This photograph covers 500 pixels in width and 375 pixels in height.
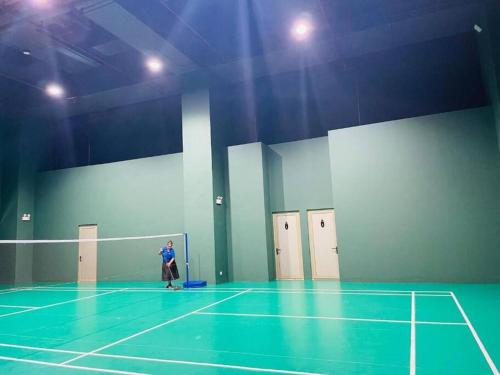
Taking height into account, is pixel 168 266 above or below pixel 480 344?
above

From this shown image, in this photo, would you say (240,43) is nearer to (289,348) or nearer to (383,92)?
(383,92)

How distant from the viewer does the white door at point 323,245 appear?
12559 mm

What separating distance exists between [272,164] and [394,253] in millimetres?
5244

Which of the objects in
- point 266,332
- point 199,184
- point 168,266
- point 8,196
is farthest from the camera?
point 8,196

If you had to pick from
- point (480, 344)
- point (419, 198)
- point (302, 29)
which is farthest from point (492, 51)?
point (480, 344)

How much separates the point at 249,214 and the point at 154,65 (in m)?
6.02

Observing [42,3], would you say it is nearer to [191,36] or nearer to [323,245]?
[191,36]

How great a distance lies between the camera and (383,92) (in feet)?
42.3

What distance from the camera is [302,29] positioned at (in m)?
10.3

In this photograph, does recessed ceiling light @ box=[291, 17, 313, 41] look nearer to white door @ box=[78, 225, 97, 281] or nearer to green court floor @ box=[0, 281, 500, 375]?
green court floor @ box=[0, 281, 500, 375]

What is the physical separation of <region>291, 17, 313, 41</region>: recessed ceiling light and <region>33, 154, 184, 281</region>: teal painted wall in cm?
655

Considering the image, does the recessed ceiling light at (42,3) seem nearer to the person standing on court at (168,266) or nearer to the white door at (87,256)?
the person standing on court at (168,266)

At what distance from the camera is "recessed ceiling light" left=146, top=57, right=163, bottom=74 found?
11780mm

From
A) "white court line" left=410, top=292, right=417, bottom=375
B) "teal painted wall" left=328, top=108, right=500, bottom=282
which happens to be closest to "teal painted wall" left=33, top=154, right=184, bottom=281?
"teal painted wall" left=328, top=108, right=500, bottom=282
